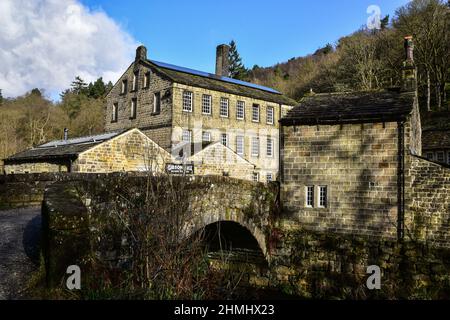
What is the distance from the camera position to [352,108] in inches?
575

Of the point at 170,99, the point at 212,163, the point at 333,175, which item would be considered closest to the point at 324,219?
the point at 333,175

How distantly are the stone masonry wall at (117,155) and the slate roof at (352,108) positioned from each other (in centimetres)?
650

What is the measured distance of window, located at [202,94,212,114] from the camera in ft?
95.3

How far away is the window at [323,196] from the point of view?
1448 centimetres

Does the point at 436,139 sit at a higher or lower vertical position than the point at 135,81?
lower

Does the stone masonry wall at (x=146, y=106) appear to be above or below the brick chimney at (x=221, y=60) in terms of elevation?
below

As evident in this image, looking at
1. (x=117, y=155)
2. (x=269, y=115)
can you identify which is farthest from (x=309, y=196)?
(x=269, y=115)

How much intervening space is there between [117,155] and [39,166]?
17.5 feet

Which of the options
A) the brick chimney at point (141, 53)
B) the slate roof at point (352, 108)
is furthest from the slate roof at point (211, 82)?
the slate roof at point (352, 108)

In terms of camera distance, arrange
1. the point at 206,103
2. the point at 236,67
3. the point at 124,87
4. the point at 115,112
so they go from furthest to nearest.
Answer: the point at 236,67 → the point at 115,112 → the point at 124,87 → the point at 206,103

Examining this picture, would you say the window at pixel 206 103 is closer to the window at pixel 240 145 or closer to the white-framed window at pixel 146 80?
the window at pixel 240 145

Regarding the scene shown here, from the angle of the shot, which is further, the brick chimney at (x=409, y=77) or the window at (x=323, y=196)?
the brick chimney at (x=409, y=77)

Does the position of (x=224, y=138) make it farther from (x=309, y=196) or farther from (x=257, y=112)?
(x=309, y=196)
